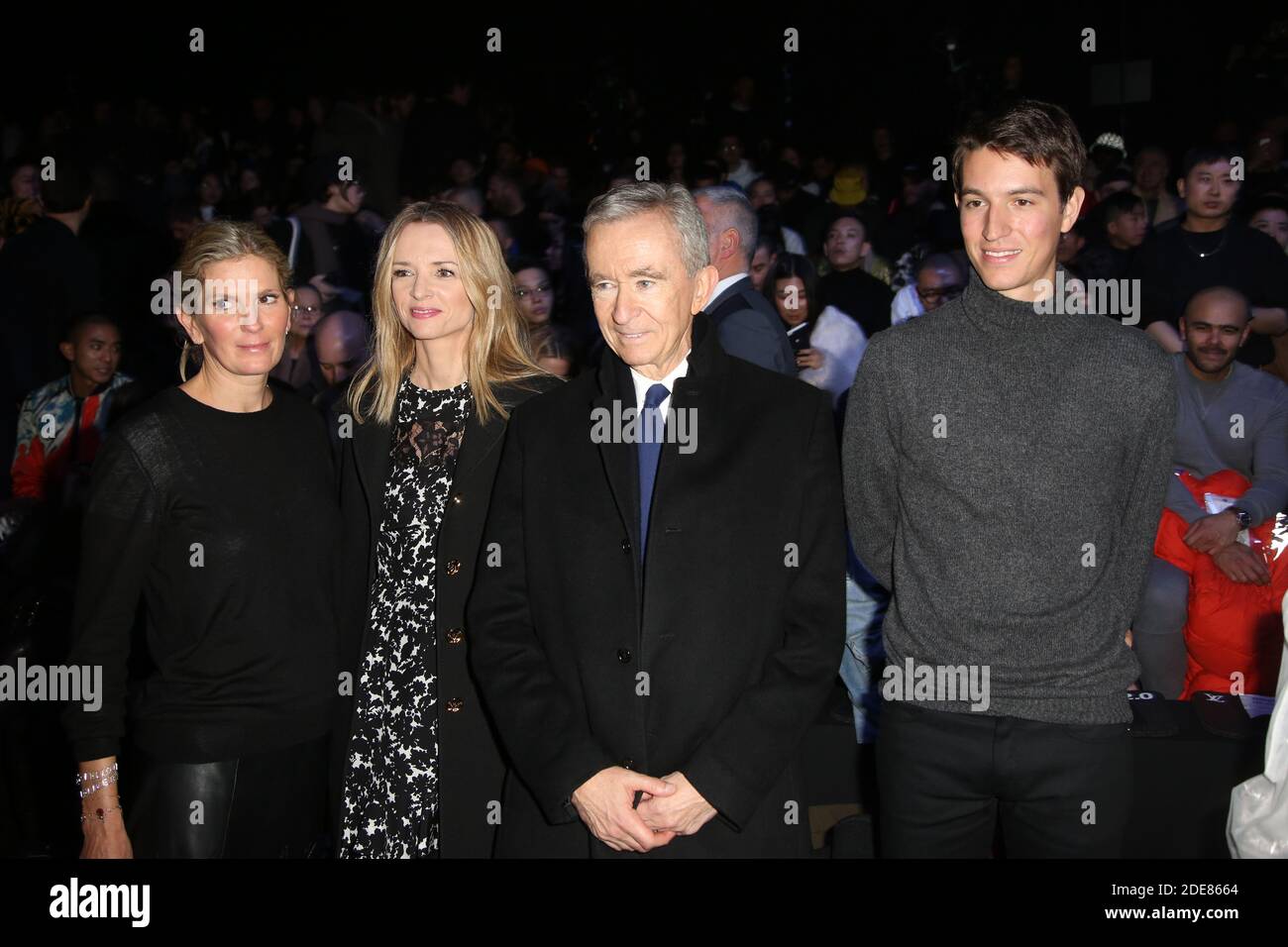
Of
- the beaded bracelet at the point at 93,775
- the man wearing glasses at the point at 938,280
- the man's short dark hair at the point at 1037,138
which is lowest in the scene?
the beaded bracelet at the point at 93,775

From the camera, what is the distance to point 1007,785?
227cm

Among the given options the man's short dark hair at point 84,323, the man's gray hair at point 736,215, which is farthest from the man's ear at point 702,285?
the man's short dark hair at point 84,323

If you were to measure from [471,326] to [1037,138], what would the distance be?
1.31 meters

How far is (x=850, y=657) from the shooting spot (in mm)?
3910

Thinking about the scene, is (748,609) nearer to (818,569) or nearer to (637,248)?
(818,569)

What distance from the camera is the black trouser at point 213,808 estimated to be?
8.07 feet

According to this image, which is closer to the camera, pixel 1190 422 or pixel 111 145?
pixel 1190 422

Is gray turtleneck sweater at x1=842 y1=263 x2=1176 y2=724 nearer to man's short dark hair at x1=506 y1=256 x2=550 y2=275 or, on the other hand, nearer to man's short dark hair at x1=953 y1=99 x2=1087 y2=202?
man's short dark hair at x1=953 y1=99 x2=1087 y2=202

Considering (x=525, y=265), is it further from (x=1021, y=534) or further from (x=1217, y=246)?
(x=1021, y=534)

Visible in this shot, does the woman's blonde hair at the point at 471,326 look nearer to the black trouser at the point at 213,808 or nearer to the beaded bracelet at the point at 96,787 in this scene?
the black trouser at the point at 213,808

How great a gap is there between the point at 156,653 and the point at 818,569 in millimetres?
1391

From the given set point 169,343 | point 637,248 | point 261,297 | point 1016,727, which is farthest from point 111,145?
point 1016,727

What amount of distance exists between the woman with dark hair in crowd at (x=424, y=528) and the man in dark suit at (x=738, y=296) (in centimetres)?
135

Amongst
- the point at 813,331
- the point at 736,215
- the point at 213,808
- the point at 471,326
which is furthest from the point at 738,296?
the point at 213,808
